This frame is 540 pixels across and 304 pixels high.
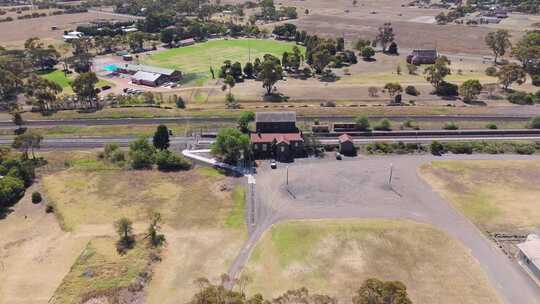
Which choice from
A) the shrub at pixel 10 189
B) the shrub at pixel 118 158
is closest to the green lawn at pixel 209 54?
the shrub at pixel 118 158

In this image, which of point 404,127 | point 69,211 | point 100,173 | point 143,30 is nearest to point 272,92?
point 404,127

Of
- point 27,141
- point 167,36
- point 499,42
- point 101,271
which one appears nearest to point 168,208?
point 101,271

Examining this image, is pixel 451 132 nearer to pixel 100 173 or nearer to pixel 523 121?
pixel 523 121

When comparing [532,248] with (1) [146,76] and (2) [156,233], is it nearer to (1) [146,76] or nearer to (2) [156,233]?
(2) [156,233]

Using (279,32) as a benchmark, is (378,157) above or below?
below

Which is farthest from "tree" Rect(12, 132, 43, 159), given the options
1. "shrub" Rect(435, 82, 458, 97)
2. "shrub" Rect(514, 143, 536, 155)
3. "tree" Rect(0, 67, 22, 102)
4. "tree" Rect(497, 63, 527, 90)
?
"tree" Rect(497, 63, 527, 90)
